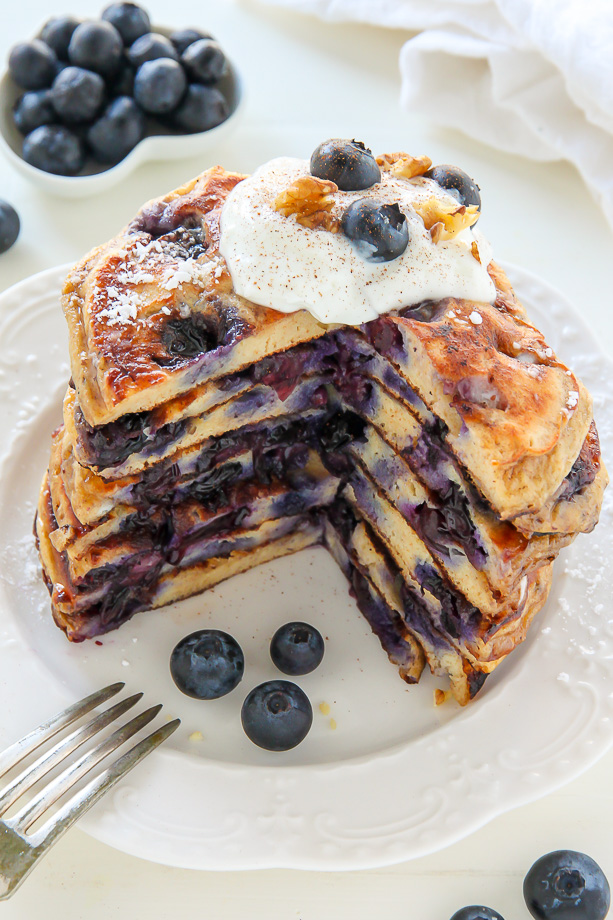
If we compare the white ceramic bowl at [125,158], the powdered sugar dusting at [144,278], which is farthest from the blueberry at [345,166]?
the white ceramic bowl at [125,158]

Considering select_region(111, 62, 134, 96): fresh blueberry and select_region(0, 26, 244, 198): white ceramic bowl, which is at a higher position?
select_region(111, 62, 134, 96): fresh blueberry

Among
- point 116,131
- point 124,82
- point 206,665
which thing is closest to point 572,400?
point 206,665

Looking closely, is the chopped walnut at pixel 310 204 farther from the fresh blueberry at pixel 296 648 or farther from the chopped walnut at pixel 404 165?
the fresh blueberry at pixel 296 648

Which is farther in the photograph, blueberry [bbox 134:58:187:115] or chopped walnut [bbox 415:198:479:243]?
blueberry [bbox 134:58:187:115]

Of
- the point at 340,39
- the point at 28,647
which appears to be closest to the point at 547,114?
the point at 340,39

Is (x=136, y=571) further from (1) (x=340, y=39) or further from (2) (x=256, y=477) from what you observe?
(1) (x=340, y=39)

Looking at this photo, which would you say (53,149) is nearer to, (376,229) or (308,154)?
(308,154)

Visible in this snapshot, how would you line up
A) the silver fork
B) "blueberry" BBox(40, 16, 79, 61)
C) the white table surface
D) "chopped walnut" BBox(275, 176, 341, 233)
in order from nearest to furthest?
the silver fork, the white table surface, "chopped walnut" BBox(275, 176, 341, 233), "blueberry" BBox(40, 16, 79, 61)

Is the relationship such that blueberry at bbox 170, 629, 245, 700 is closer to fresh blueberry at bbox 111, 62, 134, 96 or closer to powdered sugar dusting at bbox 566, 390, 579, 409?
powdered sugar dusting at bbox 566, 390, 579, 409

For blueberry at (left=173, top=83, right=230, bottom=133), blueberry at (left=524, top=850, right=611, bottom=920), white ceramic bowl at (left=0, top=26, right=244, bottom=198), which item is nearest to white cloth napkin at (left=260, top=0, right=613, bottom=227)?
white ceramic bowl at (left=0, top=26, right=244, bottom=198)
